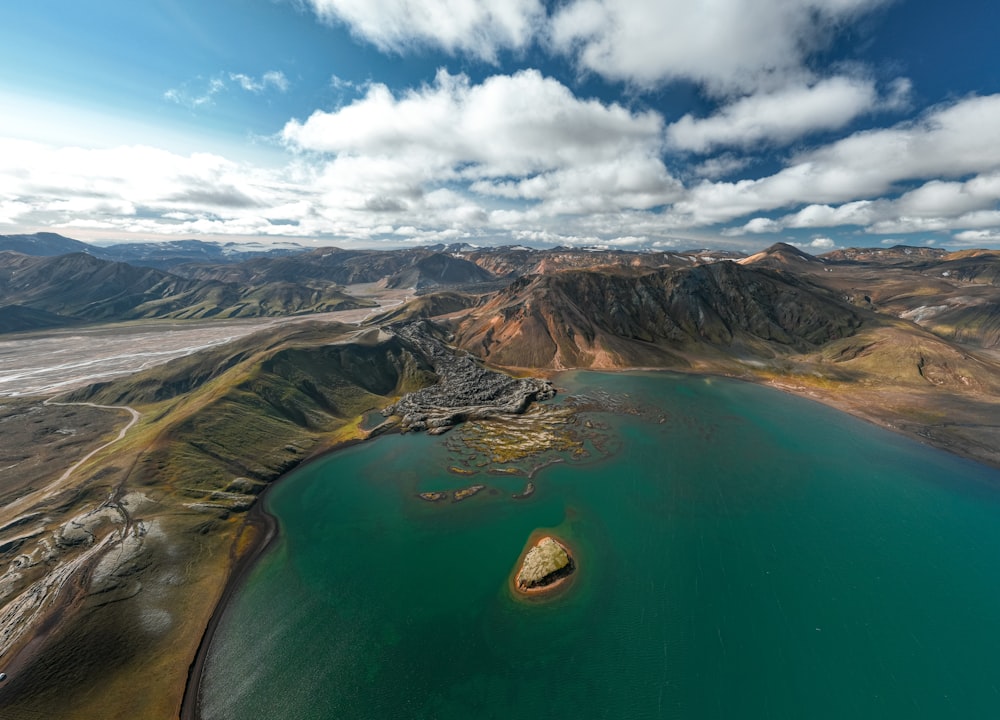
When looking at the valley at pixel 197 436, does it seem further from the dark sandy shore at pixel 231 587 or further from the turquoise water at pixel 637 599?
the turquoise water at pixel 637 599

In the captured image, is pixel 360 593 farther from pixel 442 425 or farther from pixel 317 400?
pixel 317 400

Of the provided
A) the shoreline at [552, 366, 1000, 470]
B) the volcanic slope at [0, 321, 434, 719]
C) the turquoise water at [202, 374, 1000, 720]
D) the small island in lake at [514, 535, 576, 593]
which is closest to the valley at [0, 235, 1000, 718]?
the volcanic slope at [0, 321, 434, 719]

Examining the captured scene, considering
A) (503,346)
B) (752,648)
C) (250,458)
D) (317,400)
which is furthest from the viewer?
(503,346)

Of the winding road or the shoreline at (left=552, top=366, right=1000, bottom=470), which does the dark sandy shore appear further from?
the shoreline at (left=552, top=366, right=1000, bottom=470)

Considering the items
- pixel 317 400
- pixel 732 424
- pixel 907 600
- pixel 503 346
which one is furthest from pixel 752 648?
pixel 503 346

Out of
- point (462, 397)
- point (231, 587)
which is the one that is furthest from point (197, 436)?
point (462, 397)
